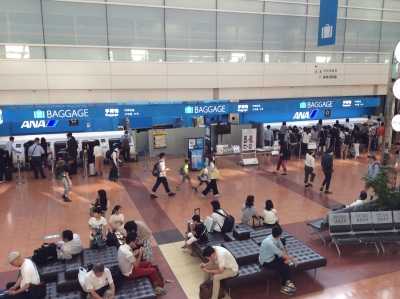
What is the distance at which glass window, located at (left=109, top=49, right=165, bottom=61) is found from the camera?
15.2 meters

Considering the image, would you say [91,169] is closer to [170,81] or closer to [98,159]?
[98,159]

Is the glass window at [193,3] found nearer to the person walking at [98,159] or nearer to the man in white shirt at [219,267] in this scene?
the person walking at [98,159]

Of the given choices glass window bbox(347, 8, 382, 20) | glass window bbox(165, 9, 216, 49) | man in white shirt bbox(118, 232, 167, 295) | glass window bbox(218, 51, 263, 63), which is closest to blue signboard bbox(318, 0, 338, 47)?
glass window bbox(218, 51, 263, 63)

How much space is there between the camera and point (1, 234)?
31.9ft

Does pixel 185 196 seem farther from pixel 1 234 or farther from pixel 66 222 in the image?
pixel 1 234

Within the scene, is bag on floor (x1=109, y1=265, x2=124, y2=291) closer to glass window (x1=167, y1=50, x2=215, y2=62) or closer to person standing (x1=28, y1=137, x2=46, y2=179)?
person standing (x1=28, y1=137, x2=46, y2=179)

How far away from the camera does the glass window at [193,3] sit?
16.0 meters

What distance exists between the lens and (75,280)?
21.5 ft

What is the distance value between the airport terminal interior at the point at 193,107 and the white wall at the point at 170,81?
49mm

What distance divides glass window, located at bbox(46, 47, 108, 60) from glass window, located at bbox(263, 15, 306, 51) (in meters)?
7.65

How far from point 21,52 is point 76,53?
1.98 m

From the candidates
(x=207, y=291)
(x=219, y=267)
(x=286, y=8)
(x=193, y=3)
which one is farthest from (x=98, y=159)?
(x=286, y=8)

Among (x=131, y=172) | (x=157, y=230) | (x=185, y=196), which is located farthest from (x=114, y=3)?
(x=157, y=230)

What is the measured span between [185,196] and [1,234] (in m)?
5.78
